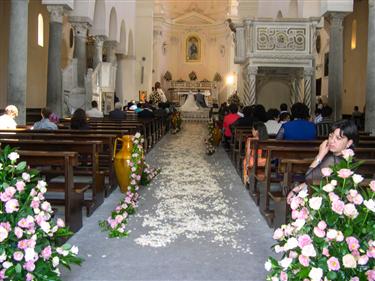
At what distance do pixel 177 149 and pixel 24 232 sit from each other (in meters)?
11.2

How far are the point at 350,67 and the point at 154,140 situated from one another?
1081 centimetres

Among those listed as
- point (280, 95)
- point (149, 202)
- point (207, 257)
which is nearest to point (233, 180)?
point (149, 202)

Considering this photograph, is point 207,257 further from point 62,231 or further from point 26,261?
point 26,261

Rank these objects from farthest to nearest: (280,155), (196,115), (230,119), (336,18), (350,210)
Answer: (196,115) < (336,18) < (230,119) < (280,155) < (350,210)

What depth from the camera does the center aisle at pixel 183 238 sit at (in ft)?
14.2

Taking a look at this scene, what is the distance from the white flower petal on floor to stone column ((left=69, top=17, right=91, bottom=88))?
7842 millimetres

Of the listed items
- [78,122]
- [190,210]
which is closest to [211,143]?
[78,122]

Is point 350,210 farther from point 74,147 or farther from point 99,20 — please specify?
point 99,20

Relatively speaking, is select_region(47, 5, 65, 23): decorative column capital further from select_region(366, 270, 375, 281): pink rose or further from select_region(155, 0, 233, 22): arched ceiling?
select_region(155, 0, 233, 22): arched ceiling

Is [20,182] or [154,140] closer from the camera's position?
[20,182]

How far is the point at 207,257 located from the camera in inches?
186

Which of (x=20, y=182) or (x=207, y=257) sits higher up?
(x=20, y=182)

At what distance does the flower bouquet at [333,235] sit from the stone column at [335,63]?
11615 mm

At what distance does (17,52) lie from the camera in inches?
443
